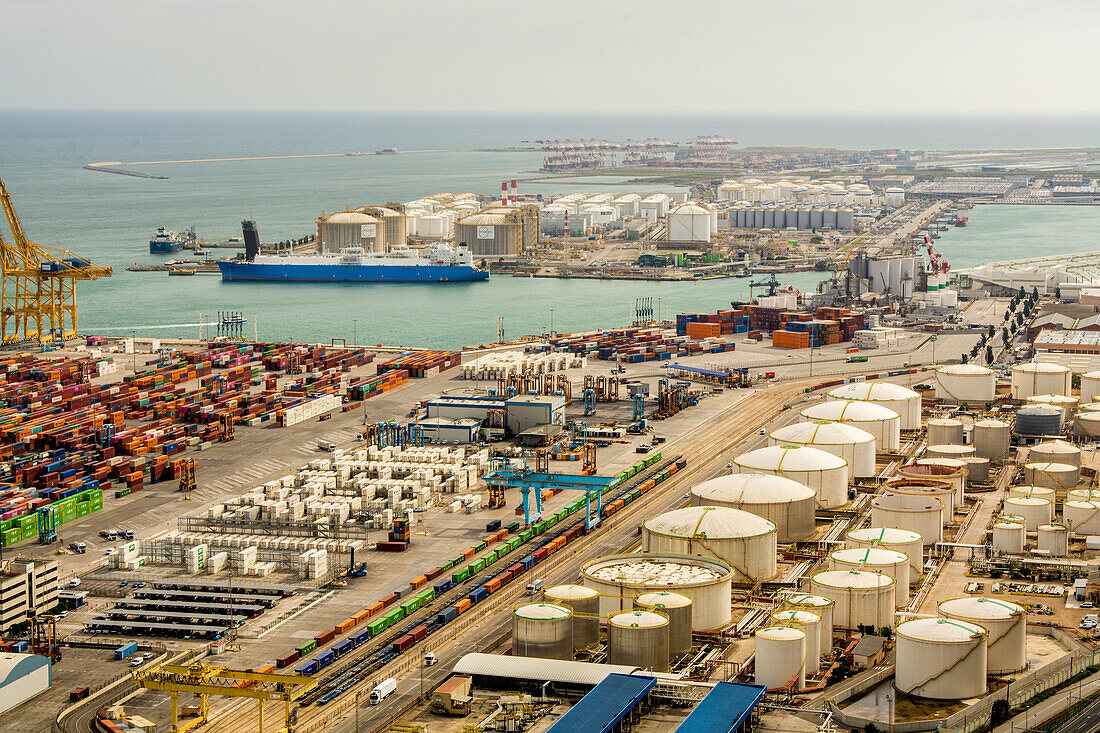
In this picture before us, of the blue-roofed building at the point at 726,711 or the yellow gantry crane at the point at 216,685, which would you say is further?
the yellow gantry crane at the point at 216,685

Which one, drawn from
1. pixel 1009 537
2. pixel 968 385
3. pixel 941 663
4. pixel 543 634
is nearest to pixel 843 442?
pixel 1009 537

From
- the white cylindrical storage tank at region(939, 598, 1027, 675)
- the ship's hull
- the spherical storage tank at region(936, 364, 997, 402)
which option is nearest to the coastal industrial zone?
the white cylindrical storage tank at region(939, 598, 1027, 675)

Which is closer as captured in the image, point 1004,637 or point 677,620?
point 1004,637

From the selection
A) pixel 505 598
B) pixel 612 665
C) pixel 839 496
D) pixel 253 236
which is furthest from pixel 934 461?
pixel 253 236

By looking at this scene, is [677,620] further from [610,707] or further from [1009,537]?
[1009,537]

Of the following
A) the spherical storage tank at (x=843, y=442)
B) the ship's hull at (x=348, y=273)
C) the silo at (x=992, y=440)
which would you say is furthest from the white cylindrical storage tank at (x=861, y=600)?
the ship's hull at (x=348, y=273)

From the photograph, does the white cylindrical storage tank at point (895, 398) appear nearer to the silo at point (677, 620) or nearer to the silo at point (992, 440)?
the silo at point (992, 440)

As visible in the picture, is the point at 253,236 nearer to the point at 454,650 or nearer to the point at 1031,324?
the point at 1031,324
